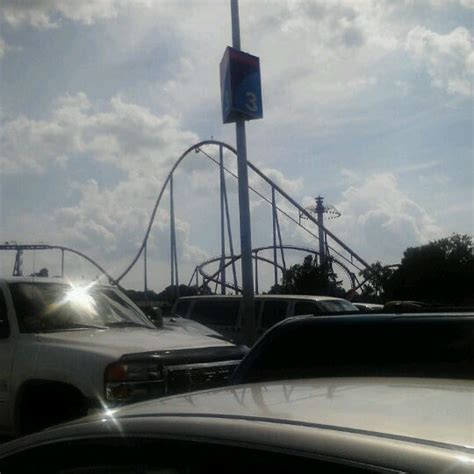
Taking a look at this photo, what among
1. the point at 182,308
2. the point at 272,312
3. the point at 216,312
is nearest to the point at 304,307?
the point at 272,312

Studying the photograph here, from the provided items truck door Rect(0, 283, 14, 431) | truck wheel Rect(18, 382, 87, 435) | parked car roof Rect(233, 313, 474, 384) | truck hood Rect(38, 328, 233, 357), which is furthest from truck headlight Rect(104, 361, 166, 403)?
parked car roof Rect(233, 313, 474, 384)

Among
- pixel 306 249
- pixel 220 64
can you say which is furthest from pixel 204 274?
pixel 220 64

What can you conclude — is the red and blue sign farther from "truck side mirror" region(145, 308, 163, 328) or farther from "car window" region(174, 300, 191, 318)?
"truck side mirror" region(145, 308, 163, 328)

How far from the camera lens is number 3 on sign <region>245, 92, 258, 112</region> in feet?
80.6

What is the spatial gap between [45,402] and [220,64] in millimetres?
20823

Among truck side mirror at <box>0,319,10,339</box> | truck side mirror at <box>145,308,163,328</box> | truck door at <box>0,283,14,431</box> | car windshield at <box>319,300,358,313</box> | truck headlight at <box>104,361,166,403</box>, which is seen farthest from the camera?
car windshield at <box>319,300,358,313</box>

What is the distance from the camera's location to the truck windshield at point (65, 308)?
21.8ft

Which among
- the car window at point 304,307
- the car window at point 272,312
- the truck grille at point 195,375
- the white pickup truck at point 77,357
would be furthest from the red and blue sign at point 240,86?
the truck grille at point 195,375

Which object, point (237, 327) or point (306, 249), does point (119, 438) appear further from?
point (306, 249)

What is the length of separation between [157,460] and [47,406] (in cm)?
439

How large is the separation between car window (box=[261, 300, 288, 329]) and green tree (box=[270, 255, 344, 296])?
119 feet

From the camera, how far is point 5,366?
252 inches

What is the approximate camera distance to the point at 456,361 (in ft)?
12.1

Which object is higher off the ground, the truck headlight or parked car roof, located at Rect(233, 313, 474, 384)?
parked car roof, located at Rect(233, 313, 474, 384)
